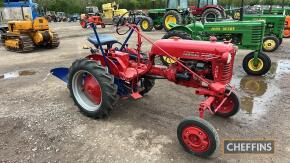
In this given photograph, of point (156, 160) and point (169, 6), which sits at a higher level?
point (169, 6)

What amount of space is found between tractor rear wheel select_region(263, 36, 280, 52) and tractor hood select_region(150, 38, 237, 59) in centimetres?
661

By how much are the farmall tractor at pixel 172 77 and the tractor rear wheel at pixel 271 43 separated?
646 centimetres

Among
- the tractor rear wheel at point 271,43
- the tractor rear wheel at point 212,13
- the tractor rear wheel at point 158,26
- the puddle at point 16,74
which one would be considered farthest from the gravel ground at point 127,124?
the tractor rear wheel at point 158,26

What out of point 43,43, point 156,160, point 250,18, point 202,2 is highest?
point 202,2

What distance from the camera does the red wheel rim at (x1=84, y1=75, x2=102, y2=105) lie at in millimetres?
4488

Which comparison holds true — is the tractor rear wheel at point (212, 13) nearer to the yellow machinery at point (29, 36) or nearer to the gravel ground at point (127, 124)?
the yellow machinery at point (29, 36)

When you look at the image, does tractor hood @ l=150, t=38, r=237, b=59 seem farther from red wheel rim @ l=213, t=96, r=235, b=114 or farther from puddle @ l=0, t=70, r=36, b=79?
puddle @ l=0, t=70, r=36, b=79

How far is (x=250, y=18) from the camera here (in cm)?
1068

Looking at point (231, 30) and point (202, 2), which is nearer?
point (231, 30)

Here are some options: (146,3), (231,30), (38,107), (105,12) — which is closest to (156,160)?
(38,107)

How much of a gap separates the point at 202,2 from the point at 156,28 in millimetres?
3373

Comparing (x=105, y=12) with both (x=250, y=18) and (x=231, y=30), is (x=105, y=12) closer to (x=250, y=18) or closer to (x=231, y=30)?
(x=250, y=18)

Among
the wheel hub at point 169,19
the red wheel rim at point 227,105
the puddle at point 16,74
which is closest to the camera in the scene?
the red wheel rim at point 227,105

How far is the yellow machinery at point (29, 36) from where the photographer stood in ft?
35.6
